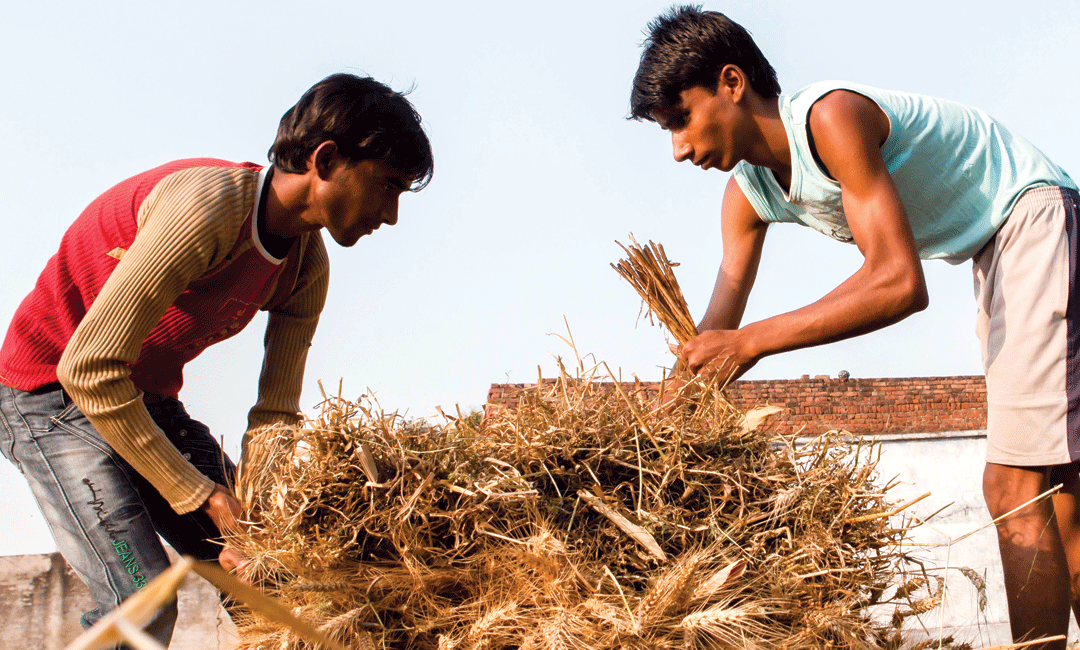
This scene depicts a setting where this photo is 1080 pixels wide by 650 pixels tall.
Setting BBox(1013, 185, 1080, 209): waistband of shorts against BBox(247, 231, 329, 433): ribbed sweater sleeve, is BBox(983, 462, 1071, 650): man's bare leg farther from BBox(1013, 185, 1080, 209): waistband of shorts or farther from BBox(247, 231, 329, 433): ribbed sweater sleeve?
BBox(247, 231, 329, 433): ribbed sweater sleeve

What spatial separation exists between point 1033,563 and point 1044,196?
1.00m

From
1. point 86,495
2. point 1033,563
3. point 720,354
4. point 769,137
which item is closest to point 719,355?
point 720,354

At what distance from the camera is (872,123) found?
7.36 feet

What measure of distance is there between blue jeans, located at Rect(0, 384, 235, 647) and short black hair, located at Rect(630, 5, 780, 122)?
1.56 m

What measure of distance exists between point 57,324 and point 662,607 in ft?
5.64

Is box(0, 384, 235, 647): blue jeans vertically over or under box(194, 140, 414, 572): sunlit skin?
under

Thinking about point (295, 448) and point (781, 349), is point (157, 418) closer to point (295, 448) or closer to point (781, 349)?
point (295, 448)

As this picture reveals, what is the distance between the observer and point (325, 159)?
7.30 feet

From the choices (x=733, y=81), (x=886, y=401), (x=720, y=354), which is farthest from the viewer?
(x=886, y=401)

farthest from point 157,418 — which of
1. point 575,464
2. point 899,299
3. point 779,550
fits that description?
point 899,299

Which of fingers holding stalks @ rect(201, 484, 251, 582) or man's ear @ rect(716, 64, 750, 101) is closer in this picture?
fingers holding stalks @ rect(201, 484, 251, 582)

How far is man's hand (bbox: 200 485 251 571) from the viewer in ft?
6.04

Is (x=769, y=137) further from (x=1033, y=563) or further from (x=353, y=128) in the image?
(x=1033, y=563)

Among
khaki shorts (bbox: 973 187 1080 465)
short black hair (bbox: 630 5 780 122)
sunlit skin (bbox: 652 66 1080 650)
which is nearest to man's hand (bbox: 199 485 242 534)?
sunlit skin (bbox: 652 66 1080 650)
